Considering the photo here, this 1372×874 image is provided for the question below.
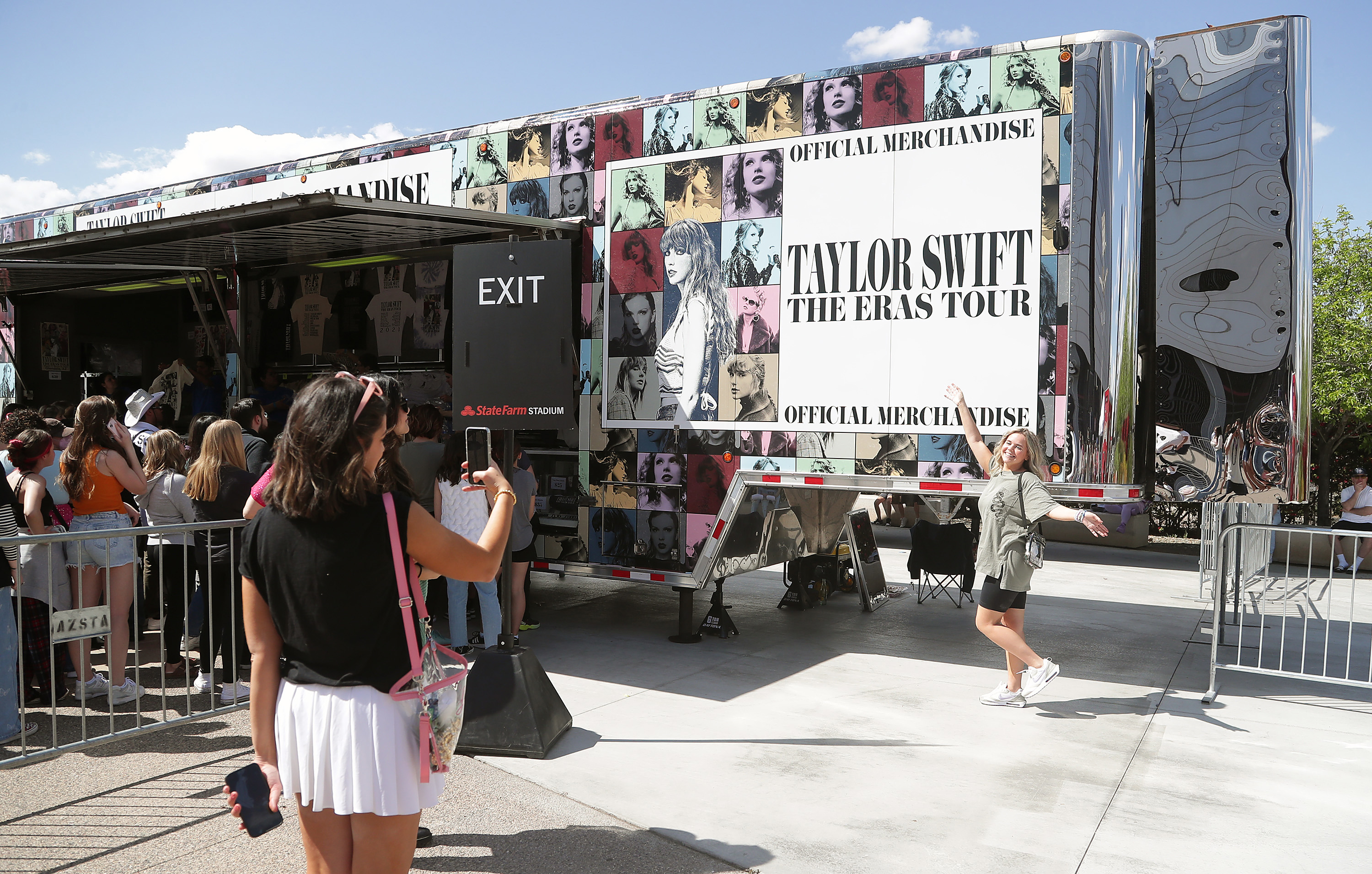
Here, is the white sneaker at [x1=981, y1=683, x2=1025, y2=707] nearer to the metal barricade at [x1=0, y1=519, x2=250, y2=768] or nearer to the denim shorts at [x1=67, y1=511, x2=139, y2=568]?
the metal barricade at [x1=0, y1=519, x2=250, y2=768]

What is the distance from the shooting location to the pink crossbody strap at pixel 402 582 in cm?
231

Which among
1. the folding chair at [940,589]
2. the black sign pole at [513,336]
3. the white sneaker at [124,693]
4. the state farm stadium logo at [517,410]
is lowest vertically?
the folding chair at [940,589]

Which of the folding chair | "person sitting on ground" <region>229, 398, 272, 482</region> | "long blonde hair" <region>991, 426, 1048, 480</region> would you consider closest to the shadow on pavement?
"long blonde hair" <region>991, 426, 1048, 480</region>

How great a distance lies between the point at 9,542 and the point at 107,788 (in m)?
1.22

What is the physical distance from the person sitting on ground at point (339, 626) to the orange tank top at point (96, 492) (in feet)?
13.2

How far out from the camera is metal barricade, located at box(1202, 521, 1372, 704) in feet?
21.1

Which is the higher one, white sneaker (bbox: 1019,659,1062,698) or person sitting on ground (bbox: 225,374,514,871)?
person sitting on ground (bbox: 225,374,514,871)

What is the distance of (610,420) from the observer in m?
7.12

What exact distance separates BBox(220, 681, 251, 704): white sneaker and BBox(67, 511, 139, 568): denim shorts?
0.90 m

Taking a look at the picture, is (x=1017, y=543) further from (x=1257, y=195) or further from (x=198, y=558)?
(x=198, y=558)

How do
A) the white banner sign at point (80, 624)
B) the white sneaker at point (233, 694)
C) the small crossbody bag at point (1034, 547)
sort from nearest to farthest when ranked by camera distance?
the white banner sign at point (80, 624) < the white sneaker at point (233, 694) < the small crossbody bag at point (1034, 547)

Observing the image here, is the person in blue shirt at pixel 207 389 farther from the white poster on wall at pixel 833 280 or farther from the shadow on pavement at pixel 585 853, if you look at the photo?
the shadow on pavement at pixel 585 853

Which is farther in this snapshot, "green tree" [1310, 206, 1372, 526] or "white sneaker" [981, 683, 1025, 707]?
"green tree" [1310, 206, 1372, 526]

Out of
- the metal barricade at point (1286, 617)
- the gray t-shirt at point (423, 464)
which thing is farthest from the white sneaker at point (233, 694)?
the metal barricade at point (1286, 617)
